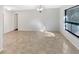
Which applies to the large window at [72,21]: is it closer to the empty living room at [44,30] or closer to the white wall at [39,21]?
the empty living room at [44,30]

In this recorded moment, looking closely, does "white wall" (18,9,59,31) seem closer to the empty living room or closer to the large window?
the empty living room

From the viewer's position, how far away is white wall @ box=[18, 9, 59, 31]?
13.7ft

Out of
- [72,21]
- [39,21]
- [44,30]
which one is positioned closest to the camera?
[44,30]

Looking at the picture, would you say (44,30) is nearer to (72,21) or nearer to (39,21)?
(39,21)

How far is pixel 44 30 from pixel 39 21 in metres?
1.02

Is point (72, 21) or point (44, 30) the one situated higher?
point (72, 21)

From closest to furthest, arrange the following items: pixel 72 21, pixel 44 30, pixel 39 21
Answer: pixel 44 30
pixel 72 21
pixel 39 21

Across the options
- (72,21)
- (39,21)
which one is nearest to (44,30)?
(39,21)

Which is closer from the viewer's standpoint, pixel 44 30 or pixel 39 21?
pixel 44 30

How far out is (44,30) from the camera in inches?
146
